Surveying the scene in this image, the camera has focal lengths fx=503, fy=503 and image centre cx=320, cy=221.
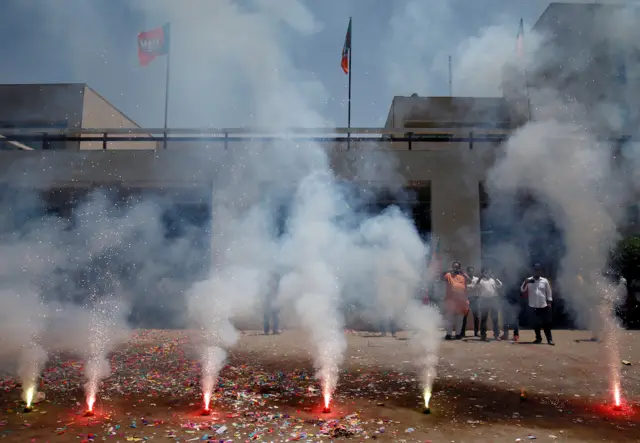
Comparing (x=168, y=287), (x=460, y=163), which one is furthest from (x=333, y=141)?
(x=168, y=287)

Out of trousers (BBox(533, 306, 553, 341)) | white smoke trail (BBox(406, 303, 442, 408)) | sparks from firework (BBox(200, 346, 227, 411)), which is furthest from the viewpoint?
trousers (BBox(533, 306, 553, 341))

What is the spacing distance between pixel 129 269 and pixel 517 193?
8.82m

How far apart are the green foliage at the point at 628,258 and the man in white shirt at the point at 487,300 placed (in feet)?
9.92

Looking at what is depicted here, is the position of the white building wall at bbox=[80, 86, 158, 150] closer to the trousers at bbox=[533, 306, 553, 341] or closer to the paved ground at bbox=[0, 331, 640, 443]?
the paved ground at bbox=[0, 331, 640, 443]

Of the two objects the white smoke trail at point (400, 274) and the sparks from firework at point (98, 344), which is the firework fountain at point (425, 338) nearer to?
the white smoke trail at point (400, 274)

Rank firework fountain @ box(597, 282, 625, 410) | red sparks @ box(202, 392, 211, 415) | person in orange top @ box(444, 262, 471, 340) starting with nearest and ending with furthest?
red sparks @ box(202, 392, 211, 415)
firework fountain @ box(597, 282, 625, 410)
person in orange top @ box(444, 262, 471, 340)

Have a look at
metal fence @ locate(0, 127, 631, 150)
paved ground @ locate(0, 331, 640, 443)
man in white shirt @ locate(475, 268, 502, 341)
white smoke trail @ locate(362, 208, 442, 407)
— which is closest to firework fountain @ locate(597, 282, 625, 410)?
paved ground @ locate(0, 331, 640, 443)

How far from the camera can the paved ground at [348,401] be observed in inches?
166

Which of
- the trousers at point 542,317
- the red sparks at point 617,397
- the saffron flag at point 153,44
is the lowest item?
the red sparks at point 617,397

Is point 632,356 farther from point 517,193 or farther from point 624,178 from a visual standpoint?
point 517,193

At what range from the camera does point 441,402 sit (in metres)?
5.18

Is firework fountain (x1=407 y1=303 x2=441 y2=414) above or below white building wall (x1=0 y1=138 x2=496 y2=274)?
below

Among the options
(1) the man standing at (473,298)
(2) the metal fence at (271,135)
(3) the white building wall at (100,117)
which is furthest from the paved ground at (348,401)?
(3) the white building wall at (100,117)

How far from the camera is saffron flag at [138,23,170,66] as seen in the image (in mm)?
14727
